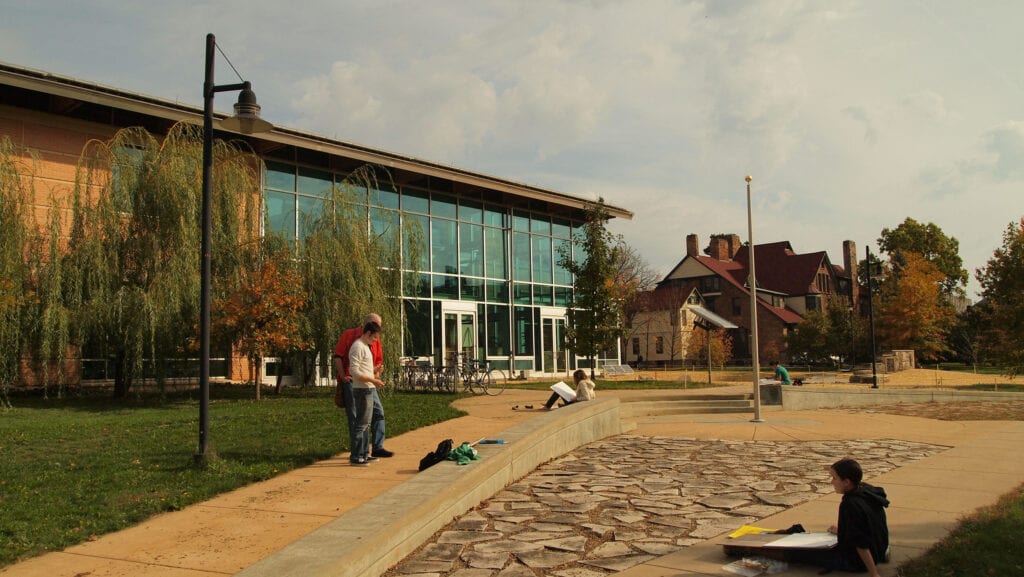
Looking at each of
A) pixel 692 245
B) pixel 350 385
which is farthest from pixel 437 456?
pixel 692 245

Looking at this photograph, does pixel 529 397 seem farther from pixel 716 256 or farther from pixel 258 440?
pixel 716 256

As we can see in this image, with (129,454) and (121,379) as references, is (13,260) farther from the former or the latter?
(129,454)

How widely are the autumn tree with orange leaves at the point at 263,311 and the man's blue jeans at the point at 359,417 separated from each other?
1001 centimetres

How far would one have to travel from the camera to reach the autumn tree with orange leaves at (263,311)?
714 inches

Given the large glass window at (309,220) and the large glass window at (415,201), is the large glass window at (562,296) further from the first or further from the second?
the large glass window at (309,220)

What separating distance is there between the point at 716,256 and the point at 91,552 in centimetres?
7169

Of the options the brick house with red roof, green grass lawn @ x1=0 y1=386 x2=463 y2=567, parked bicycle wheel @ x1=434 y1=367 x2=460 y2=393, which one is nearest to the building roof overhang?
green grass lawn @ x1=0 y1=386 x2=463 y2=567

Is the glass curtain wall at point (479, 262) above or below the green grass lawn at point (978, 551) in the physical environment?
above

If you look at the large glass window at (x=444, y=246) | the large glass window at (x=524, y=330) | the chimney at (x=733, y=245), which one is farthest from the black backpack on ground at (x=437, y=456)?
the chimney at (x=733, y=245)

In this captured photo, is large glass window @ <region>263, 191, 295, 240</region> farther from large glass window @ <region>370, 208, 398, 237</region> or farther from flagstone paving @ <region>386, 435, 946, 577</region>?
flagstone paving @ <region>386, 435, 946, 577</region>

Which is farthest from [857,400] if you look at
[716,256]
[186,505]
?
[716,256]

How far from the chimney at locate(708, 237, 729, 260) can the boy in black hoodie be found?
2737 inches

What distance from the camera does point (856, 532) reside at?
5180 millimetres

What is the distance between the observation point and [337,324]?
19891 millimetres
